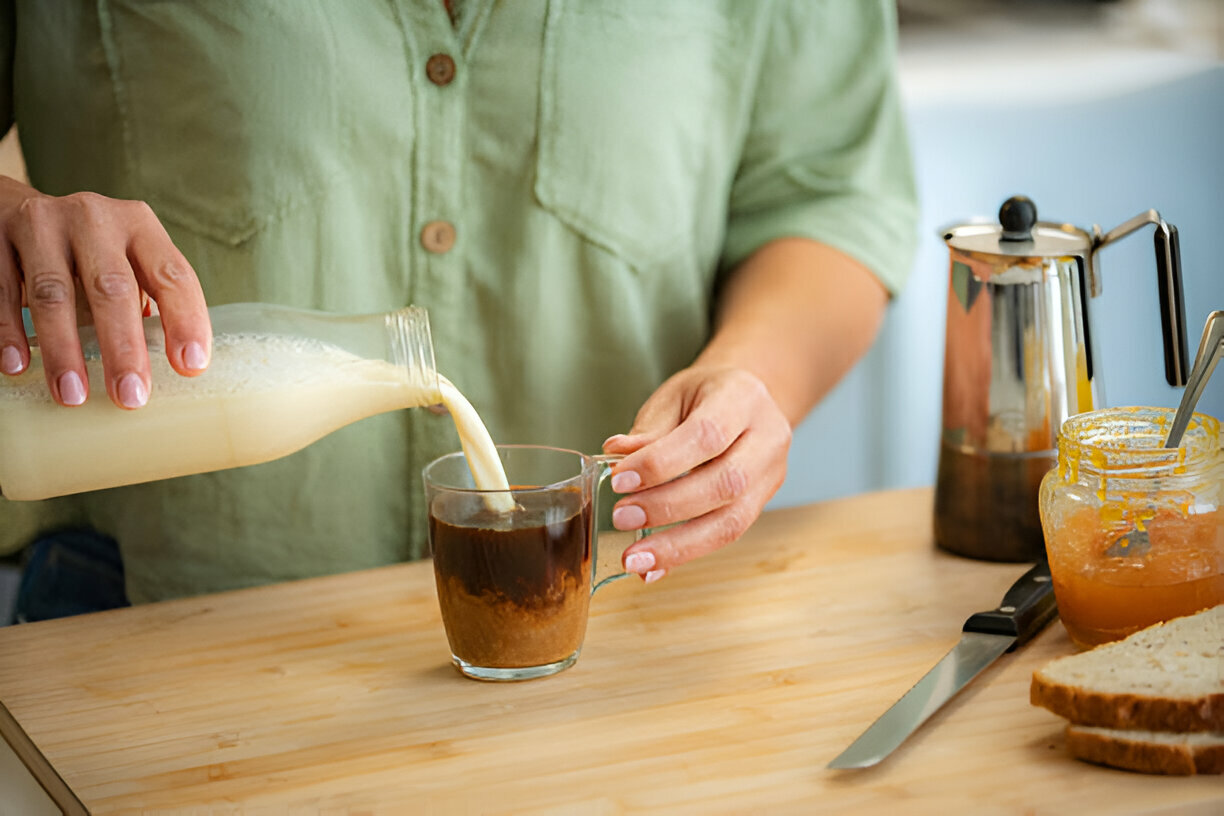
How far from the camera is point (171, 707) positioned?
2.95ft

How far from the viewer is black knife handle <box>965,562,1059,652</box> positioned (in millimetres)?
937

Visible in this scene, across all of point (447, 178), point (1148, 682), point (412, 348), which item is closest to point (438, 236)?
point (447, 178)

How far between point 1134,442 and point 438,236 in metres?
0.67

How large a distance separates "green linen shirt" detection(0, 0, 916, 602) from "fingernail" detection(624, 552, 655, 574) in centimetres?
40

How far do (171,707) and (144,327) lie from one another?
271mm

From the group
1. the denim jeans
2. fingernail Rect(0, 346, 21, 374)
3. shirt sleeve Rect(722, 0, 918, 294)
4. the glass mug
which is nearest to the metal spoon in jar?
the glass mug

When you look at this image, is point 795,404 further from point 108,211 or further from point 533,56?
point 108,211

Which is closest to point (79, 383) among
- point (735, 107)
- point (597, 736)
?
point (597, 736)

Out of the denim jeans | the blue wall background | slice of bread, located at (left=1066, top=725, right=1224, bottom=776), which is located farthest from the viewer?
the blue wall background

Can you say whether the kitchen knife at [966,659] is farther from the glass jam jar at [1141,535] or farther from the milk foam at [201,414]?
the milk foam at [201,414]

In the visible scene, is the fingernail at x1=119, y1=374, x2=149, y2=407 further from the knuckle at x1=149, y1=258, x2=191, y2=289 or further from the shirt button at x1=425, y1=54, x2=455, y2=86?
the shirt button at x1=425, y1=54, x2=455, y2=86

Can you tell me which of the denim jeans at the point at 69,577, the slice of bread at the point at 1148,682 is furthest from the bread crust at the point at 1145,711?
the denim jeans at the point at 69,577

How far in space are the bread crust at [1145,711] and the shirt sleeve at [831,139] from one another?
660 mm

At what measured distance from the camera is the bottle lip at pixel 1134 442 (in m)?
0.89
